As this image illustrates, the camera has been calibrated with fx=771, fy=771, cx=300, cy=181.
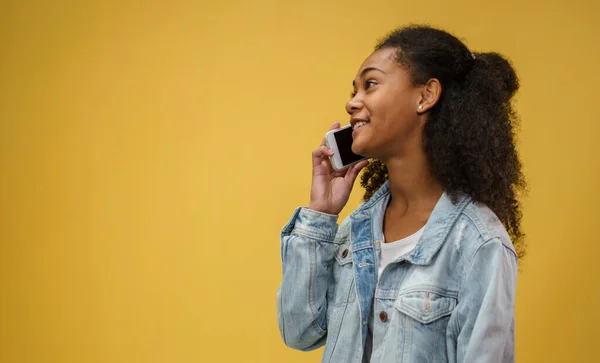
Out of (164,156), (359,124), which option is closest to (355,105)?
(359,124)

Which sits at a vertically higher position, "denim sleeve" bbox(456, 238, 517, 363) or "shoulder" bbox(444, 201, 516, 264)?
"shoulder" bbox(444, 201, 516, 264)

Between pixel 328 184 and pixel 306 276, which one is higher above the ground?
pixel 328 184

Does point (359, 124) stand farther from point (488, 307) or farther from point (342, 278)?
point (488, 307)

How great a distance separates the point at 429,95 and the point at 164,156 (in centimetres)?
94

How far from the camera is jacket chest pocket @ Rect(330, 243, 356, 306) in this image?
1430 mm

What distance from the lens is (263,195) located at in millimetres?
2041

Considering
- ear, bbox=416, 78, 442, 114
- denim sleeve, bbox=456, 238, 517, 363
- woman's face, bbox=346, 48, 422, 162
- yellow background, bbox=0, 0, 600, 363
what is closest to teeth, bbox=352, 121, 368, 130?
woman's face, bbox=346, 48, 422, 162

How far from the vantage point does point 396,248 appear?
139 cm

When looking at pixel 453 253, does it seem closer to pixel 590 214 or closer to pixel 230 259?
pixel 590 214

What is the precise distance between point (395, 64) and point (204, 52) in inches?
32.4

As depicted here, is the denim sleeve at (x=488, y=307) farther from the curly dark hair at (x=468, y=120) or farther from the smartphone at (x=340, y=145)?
the smartphone at (x=340, y=145)

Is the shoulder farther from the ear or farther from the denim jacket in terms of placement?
the ear

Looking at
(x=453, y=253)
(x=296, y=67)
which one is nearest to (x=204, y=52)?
(x=296, y=67)

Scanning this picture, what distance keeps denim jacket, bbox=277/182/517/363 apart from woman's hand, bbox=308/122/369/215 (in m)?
0.03
